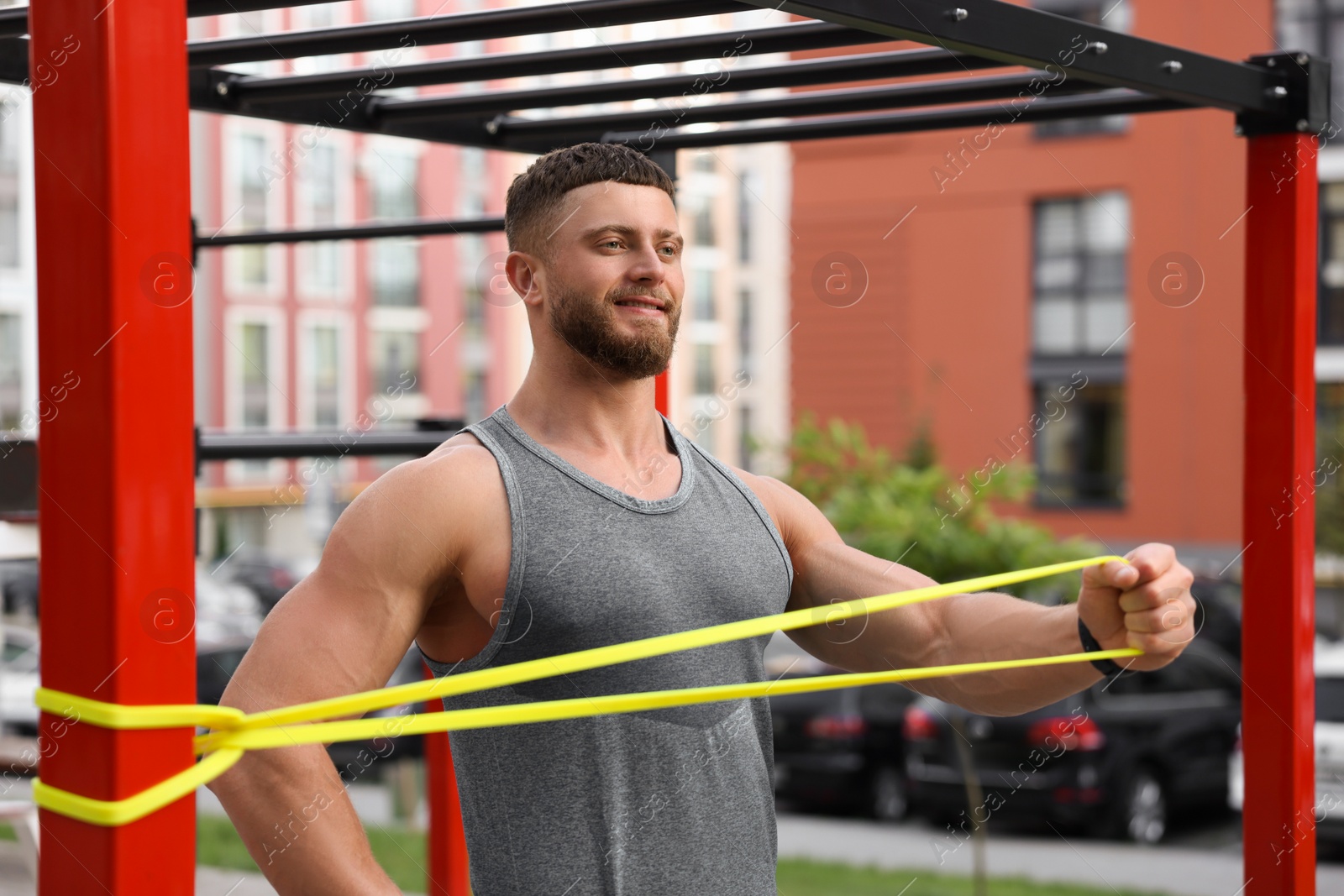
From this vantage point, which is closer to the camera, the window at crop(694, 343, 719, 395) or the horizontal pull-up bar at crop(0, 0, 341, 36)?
the horizontal pull-up bar at crop(0, 0, 341, 36)

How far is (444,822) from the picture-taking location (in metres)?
3.98

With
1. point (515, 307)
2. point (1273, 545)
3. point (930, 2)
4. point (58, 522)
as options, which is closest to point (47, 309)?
point (58, 522)

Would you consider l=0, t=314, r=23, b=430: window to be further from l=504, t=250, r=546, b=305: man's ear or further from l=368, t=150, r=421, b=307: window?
l=504, t=250, r=546, b=305: man's ear

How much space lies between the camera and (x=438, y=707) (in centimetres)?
404

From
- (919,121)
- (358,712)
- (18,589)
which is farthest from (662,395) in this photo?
(18,589)

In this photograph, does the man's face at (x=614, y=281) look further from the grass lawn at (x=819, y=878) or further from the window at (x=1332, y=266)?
the window at (x=1332, y=266)

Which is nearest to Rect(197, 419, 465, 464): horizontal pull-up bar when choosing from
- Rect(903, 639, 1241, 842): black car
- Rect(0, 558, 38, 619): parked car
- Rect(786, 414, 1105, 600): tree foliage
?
Rect(786, 414, 1105, 600): tree foliage

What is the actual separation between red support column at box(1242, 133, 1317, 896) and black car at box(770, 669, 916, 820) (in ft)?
30.2

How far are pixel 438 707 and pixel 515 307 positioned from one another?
119 feet

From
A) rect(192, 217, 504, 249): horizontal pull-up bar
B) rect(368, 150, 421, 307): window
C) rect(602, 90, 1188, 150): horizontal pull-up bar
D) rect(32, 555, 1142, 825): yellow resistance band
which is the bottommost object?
rect(32, 555, 1142, 825): yellow resistance band

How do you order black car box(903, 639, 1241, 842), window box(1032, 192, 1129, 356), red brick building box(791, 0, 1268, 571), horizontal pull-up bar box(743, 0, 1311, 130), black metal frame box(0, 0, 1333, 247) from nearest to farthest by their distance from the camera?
horizontal pull-up bar box(743, 0, 1311, 130) → black metal frame box(0, 0, 1333, 247) → black car box(903, 639, 1241, 842) → red brick building box(791, 0, 1268, 571) → window box(1032, 192, 1129, 356)

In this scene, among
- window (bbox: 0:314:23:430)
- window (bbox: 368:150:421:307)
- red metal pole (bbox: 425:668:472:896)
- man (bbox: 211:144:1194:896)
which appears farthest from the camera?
window (bbox: 368:150:421:307)

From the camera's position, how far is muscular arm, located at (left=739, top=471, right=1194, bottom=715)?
2.35m

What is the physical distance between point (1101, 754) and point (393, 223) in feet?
27.1
